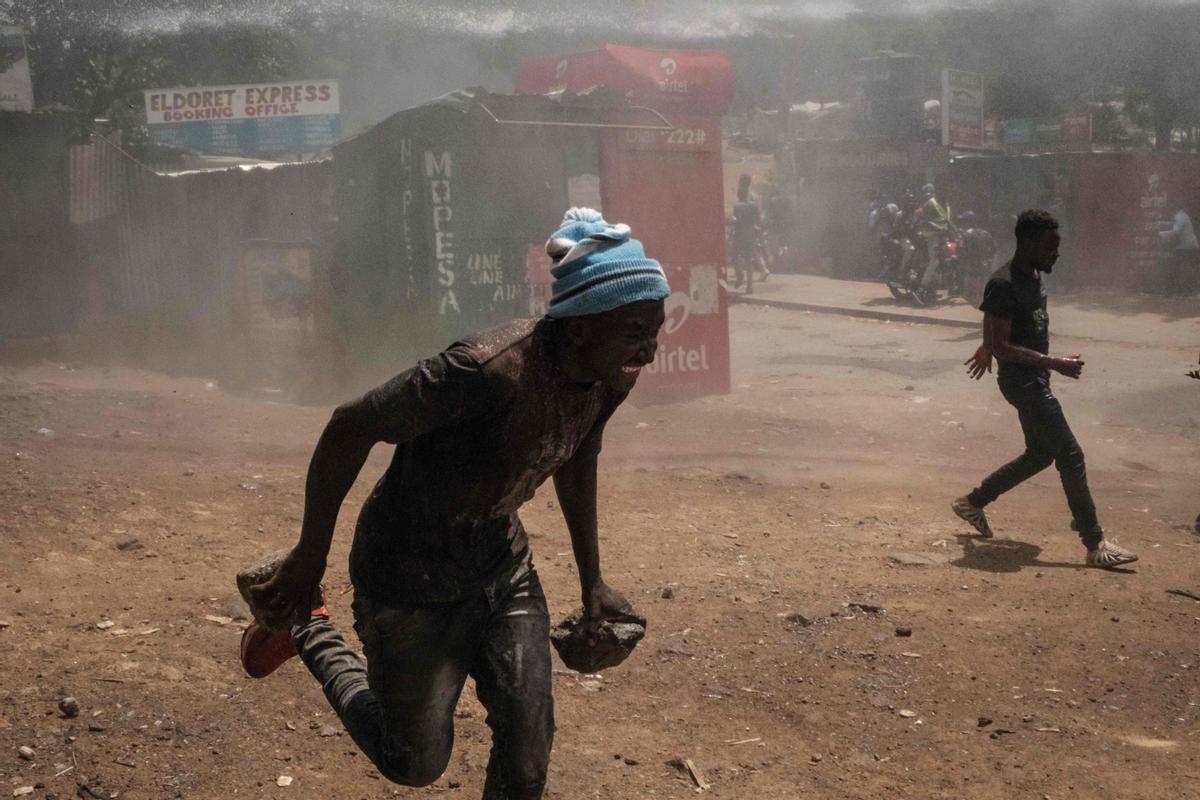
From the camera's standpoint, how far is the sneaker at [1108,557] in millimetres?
5773

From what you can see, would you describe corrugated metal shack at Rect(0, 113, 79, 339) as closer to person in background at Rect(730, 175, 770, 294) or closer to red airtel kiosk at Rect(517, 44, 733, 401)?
red airtel kiosk at Rect(517, 44, 733, 401)

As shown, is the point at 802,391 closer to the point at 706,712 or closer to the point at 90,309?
the point at 706,712

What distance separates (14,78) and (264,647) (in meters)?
14.9

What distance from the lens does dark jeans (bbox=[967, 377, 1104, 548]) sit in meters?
5.85

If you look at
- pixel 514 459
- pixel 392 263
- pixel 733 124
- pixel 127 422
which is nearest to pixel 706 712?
pixel 514 459

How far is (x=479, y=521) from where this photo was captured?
2650mm

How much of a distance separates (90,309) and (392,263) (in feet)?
22.6

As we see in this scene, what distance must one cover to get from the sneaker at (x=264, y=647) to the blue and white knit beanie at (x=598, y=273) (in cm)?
107

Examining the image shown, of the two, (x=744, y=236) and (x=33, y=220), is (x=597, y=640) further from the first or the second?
(x=744, y=236)

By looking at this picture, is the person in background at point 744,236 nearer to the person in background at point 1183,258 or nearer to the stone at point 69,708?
the person in background at point 1183,258

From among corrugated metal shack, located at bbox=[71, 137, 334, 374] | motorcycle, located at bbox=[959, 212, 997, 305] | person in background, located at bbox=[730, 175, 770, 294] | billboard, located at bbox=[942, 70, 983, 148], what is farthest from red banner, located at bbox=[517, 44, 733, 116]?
billboard, located at bbox=[942, 70, 983, 148]

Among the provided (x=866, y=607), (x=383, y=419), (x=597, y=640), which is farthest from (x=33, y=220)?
(x=383, y=419)

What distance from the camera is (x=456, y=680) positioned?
105 inches

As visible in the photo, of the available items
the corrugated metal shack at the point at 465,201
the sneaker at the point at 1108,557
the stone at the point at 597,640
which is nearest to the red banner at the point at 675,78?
the corrugated metal shack at the point at 465,201
